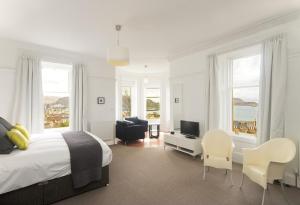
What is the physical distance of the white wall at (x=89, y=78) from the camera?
145 inches

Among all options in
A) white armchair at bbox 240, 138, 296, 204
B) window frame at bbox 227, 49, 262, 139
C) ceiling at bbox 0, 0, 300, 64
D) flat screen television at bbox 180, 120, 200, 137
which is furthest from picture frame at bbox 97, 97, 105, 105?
white armchair at bbox 240, 138, 296, 204

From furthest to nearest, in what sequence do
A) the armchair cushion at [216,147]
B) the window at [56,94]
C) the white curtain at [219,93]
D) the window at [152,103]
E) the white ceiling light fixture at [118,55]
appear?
the window at [152,103] → the window at [56,94] → the white curtain at [219,93] → the armchair cushion at [216,147] → the white ceiling light fixture at [118,55]

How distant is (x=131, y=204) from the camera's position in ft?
7.35

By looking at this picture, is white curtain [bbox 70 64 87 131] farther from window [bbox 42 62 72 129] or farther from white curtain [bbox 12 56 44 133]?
white curtain [bbox 12 56 44 133]

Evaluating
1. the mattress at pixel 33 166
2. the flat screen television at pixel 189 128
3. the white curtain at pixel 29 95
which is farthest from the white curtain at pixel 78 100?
the flat screen television at pixel 189 128

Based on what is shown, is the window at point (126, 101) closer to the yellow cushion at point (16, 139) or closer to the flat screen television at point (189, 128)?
the flat screen television at point (189, 128)

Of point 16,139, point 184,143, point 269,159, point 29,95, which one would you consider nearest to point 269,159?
point 269,159

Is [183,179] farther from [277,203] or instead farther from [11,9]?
[11,9]

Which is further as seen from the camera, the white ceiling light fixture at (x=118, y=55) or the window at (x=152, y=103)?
the window at (x=152, y=103)

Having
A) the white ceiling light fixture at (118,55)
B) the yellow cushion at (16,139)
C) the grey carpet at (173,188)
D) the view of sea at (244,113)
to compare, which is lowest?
the grey carpet at (173,188)

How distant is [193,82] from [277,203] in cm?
301

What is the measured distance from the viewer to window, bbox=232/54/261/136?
139 inches

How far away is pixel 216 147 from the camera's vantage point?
3.23 meters

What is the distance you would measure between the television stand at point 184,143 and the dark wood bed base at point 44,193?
244 cm
